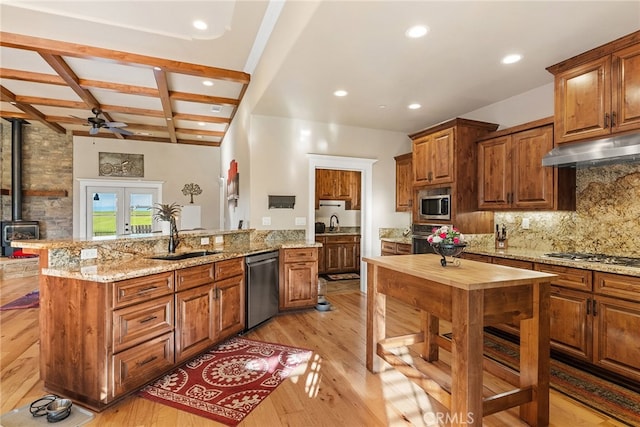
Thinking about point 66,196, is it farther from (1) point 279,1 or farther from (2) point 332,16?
(2) point 332,16

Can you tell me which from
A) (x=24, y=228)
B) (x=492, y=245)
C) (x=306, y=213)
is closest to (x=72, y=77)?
(x=306, y=213)

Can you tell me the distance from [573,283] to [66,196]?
9787 mm

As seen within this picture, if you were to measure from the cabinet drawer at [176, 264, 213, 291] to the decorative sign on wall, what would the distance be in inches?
255

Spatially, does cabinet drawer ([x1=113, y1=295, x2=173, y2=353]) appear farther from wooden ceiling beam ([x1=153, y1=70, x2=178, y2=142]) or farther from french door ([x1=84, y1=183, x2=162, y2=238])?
french door ([x1=84, y1=183, x2=162, y2=238])

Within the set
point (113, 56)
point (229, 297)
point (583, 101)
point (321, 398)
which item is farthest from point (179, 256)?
point (583, 101)

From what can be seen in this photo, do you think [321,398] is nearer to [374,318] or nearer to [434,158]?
[374,318]

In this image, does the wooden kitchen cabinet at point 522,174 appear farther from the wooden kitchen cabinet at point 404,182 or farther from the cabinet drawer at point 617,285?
the wooden kitchen cabinet at point 404,182

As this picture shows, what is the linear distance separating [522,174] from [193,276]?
3.57 m

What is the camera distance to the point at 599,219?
9.72 ft

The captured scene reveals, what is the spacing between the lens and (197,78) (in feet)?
14.5

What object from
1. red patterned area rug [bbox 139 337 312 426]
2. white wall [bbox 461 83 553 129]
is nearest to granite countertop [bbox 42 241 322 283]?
red patterned area rug [bbox 139 337 312 426]

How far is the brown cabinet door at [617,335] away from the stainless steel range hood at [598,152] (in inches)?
45.5

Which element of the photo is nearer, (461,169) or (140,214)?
(461,169)

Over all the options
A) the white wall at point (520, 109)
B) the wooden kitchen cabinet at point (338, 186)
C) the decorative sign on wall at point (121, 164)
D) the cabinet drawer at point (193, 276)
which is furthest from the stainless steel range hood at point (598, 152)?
the decorative sign on wall at point (121, 164)
